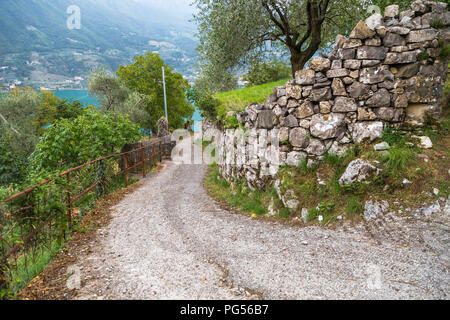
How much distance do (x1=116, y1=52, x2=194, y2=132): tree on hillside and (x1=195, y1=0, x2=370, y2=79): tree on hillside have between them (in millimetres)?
24758

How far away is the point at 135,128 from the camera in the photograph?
13.3 m

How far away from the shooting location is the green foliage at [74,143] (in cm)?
1024

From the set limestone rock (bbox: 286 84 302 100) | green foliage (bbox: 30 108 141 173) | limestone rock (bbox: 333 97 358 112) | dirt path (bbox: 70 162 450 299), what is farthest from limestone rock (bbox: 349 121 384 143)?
green foliage (bbox: 30 108 141 173)

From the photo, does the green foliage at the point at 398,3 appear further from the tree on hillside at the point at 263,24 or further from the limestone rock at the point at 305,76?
the limestone rock at the point at 305,76

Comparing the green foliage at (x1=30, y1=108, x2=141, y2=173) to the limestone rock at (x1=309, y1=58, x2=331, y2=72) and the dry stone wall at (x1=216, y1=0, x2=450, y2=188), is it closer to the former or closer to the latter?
the dry stone wall at (x1=216, y1=0, x2=450, y2=188)

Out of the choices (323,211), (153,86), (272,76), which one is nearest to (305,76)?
(323,211)

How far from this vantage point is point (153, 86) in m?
36.8

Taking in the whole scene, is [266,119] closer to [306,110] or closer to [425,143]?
[306,110]

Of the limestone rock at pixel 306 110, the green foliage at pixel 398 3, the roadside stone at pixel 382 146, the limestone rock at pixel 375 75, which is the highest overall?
the green foliage at pixel 398 3

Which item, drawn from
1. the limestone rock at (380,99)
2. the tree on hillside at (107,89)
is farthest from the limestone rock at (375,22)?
the tree on hillside at (107,89)

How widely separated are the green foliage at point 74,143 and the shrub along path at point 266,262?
18.7 ft

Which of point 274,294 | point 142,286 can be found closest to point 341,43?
point 274,294

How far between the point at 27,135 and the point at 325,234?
2864cm
